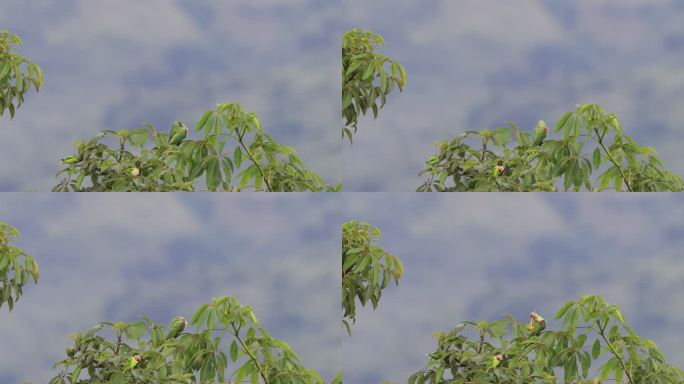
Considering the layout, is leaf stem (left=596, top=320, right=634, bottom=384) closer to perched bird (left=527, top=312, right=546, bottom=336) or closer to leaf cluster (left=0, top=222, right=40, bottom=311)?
perched bird (left=527, top=312, right=546, bottom=336)

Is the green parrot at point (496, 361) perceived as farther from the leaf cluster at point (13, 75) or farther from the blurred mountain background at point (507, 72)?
the leaf cluster at point (13, 75)

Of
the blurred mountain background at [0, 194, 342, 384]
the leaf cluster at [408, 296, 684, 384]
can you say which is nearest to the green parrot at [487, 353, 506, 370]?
the leaf cluster at [408, 296, 684, 384]

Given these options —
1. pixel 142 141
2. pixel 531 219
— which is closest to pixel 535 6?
pixel 531 219

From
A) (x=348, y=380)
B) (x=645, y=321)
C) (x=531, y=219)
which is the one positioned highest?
(x=531, y=219)

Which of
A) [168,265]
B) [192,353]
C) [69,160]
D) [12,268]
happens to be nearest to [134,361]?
[192,353]

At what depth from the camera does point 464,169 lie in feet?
15.0

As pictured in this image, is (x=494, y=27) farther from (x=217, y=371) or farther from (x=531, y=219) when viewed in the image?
(x=217, y=371)

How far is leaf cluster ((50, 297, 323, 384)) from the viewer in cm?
446

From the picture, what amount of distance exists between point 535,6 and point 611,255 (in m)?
0.99

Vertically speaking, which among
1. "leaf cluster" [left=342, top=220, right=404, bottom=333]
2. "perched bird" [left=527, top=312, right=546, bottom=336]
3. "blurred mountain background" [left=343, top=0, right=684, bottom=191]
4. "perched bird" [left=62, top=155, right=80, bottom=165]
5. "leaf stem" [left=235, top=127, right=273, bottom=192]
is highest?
"blurred mountain background" [left=343, top=0, right=684, bottom=191]

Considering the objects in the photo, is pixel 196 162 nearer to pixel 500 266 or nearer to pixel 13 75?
pixel 13 75

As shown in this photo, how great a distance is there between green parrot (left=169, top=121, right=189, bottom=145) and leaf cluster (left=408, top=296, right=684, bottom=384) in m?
1.20

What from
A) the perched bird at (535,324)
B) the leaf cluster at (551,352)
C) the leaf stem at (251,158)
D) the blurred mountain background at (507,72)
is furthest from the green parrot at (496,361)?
the leaf stem at (251,158)

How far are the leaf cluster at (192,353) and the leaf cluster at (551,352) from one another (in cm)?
52
